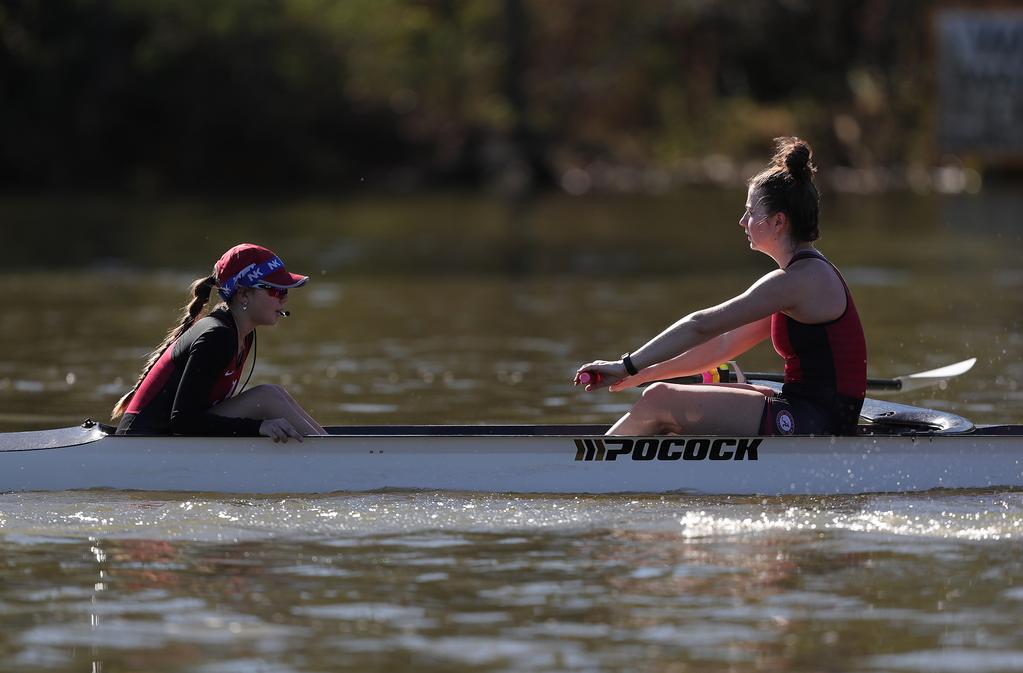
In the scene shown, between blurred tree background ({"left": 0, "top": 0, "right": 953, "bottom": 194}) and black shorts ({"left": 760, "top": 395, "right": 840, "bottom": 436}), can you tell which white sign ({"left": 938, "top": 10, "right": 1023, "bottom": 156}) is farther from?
black shorts ({"left": 760, "top": 395, "right": 840, "bottom": 436})

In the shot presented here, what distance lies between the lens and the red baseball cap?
9.44 meters

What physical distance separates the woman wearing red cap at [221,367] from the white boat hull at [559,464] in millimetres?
123

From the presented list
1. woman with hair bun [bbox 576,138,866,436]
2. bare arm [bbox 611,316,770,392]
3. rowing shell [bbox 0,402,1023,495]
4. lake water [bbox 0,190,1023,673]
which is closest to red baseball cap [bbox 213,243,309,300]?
rowing shell [bbox 0,402,1023,495]

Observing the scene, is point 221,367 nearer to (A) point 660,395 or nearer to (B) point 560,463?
(B) point 560,463

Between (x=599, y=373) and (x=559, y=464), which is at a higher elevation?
(x=599, y=373)

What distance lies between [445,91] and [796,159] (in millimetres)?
53118

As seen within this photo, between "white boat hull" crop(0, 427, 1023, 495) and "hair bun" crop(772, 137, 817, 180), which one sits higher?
"hair bun" crop(772, 137, 817, 180)

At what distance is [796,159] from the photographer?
9.13 metres

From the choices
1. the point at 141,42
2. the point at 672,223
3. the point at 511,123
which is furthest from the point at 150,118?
the point at 672,223

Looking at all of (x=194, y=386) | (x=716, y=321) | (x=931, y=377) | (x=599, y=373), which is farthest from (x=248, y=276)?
(x=931, y=377)

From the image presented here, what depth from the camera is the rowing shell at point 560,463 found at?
9.57 metres

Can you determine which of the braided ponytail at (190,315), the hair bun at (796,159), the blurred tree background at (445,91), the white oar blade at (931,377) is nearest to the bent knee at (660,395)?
the hair bun at (796,159)

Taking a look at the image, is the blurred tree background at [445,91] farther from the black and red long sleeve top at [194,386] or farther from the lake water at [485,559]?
the black and red long sleeve top at [194,386]

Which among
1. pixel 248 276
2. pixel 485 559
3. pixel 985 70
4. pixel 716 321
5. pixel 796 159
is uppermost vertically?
pixel 985 70
